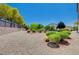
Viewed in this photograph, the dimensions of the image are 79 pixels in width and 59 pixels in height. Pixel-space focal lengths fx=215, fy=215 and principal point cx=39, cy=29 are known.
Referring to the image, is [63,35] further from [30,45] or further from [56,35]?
[30,45]

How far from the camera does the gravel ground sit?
397 cm

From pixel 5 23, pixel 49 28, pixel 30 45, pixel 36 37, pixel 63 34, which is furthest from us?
pixel 5 23

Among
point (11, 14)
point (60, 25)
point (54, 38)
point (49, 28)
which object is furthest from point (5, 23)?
point (60, 25)

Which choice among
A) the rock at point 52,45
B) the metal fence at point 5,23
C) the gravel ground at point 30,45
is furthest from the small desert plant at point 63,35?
the metal fence at point 5,23

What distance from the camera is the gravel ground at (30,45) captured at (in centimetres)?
397

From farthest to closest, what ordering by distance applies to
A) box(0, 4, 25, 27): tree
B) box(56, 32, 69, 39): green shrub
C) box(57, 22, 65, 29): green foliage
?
box(56, 32, 69, 39): green shrub, box(0, 4, 25, 27): tree, box(57, 22, 65, 29): green foliage

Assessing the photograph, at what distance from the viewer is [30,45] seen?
13.7 feet

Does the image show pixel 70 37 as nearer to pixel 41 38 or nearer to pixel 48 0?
pixel 41 38

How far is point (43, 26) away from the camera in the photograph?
4.20 meters

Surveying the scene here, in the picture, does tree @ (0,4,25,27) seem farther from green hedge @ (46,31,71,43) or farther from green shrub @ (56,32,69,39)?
green shrub @ (56,32,69,39)

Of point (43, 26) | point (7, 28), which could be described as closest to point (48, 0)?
point (43, 26)

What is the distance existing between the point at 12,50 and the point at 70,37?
4.33ft

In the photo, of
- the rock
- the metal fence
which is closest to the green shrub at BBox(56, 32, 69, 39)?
the rock

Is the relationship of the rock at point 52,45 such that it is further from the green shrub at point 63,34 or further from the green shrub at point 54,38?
the green shrub at point 63,34
